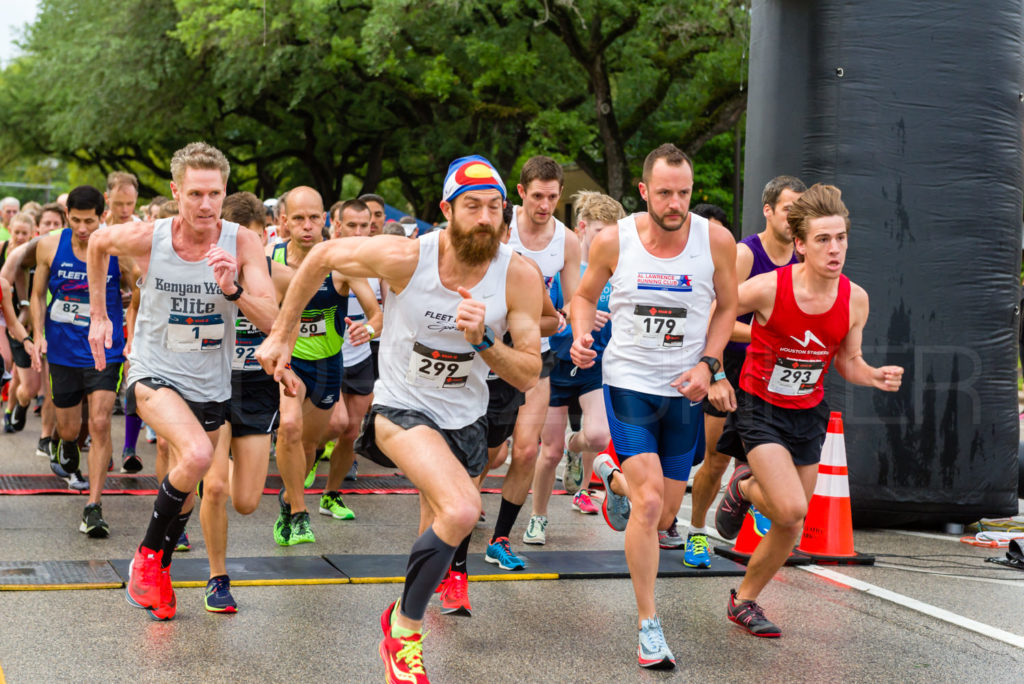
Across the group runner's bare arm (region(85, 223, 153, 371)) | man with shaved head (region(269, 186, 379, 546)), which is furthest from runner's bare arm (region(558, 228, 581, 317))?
runner's bare arm (region(85, 223, 153, 371))

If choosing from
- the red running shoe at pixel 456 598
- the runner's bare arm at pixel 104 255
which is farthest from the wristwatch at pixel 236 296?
the red running shoe at pixel 456 598

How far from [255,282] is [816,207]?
2.75 meters

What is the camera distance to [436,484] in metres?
4.64

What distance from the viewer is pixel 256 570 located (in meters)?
6.53

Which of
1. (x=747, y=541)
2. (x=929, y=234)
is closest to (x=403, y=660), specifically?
(x=747, y=541)

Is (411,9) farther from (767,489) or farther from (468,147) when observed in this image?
(767,489)

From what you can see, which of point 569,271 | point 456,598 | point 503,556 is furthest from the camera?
point 569,271

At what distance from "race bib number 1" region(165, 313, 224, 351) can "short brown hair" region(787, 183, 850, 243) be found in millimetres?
2883

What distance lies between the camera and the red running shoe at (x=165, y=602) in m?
5.49

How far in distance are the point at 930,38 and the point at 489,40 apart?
1677 centimetres

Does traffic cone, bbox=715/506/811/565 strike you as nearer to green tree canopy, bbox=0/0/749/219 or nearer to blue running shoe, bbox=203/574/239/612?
blue running shoe, bbox=203/574/239/612

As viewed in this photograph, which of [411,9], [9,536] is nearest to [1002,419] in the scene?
[9,536]

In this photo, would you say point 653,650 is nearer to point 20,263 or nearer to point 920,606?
point 920,606

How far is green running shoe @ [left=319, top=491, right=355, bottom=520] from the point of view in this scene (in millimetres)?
8227
